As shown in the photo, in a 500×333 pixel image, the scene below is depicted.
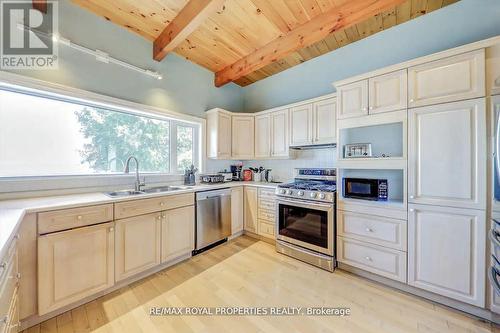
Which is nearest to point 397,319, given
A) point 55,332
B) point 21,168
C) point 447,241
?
point 447,241

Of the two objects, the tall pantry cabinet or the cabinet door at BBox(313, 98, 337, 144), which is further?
the cabinet door at BBox(313, 98, 337, 144)

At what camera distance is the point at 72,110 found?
2.23 metres

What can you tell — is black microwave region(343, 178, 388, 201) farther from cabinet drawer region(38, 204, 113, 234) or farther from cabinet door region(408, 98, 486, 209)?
cabinet drawer region(38, 204, 113, 234)

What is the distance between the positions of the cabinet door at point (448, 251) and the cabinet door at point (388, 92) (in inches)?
41.2

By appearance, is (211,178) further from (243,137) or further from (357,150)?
(357,150)

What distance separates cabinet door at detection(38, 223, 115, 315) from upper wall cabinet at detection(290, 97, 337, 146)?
2.66m

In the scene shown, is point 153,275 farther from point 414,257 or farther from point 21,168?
point 414,257

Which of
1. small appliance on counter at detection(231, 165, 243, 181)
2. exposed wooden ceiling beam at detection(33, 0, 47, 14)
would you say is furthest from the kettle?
exposed wooden ceiling beam at detection(33, 0, 47, 14)

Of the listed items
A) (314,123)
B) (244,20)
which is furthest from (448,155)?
(244,20)

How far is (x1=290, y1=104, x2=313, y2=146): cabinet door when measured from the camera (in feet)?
9.62

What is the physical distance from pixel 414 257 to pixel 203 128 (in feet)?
10.8

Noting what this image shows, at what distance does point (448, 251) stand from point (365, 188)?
0.84m

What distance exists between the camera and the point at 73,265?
166 cm

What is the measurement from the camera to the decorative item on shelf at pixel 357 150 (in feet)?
7.87
